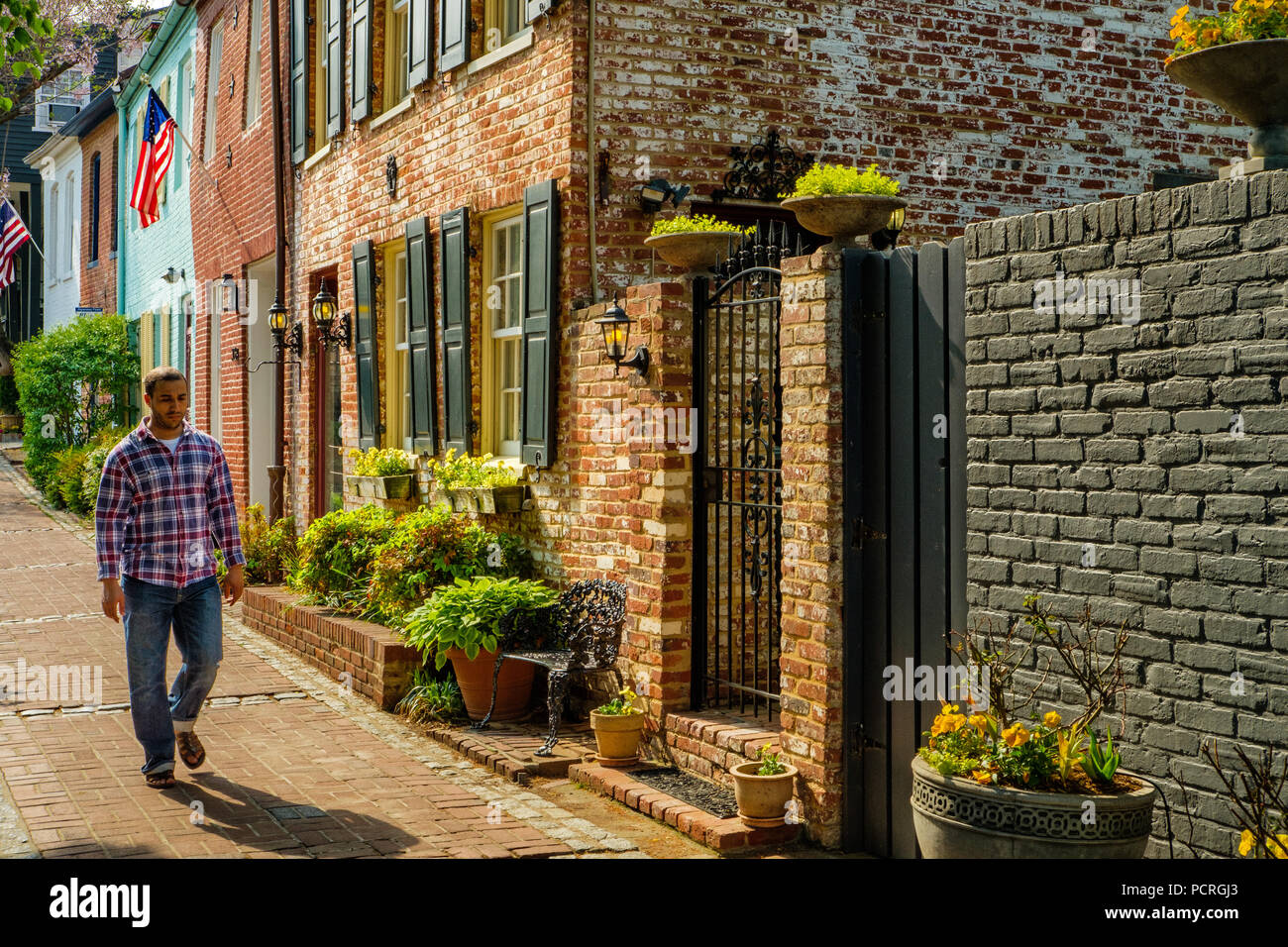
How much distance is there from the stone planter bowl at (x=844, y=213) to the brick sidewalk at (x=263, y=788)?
9.02ft

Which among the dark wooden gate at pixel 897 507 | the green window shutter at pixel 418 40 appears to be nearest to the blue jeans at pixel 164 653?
the dark wooden gate at pixel 897 507

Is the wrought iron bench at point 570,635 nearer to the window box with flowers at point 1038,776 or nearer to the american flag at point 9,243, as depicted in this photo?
the window box with flowers at point 1038,776

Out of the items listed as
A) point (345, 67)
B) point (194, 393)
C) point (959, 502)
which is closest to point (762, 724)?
point (959, 502)

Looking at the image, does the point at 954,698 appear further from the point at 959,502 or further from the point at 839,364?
the point at 839,364

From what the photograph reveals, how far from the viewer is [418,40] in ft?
33.1

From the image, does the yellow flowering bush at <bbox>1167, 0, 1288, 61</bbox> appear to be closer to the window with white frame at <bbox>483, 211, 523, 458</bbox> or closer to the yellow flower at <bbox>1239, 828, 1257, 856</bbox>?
the yellow flower at <bbox>1239, 828, 1257, 856</bbox>

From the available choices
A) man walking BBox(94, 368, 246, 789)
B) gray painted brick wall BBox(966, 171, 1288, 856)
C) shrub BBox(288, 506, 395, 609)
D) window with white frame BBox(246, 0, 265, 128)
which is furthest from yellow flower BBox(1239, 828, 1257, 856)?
window with white frame BBox(246, 0, 265, 128)

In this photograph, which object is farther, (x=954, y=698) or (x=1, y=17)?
(x=1, y=17)

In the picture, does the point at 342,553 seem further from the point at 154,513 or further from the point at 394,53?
the point at 394,53

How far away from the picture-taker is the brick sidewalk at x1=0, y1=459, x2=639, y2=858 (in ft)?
17.9

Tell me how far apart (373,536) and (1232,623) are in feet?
23.7

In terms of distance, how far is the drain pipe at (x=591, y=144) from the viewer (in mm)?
7887

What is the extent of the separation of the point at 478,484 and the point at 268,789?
300cm

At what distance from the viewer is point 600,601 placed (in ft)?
24.3
